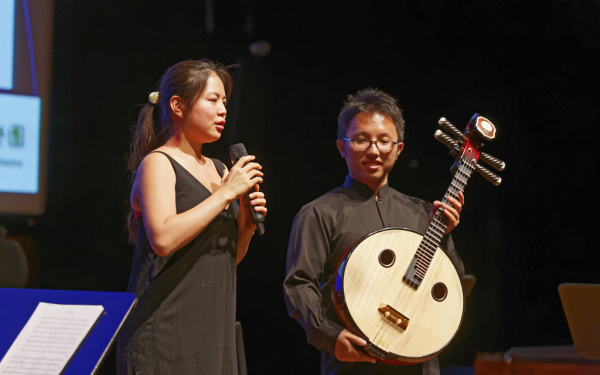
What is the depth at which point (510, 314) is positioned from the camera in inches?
131

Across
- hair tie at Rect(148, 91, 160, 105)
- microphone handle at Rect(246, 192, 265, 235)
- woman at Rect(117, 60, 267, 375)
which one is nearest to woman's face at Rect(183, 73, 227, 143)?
woman at Rect(117, 60, 267, 375)

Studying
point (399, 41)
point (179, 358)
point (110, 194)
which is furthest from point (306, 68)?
point (179, 358)

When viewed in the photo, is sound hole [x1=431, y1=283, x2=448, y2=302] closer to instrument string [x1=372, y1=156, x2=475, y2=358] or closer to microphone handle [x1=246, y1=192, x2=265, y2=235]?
instrument string [x1=372, y1=156, x2=475, y2=358]

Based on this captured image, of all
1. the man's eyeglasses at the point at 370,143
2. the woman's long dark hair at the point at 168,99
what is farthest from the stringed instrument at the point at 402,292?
the woman's long dark hair at the point at 168,99

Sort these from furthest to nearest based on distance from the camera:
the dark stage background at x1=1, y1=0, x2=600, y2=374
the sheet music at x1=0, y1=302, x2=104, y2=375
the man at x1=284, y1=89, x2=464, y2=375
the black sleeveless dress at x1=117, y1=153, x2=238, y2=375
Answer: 1. the dark stage background at x1=1, y1=0, x2=600, y2=374
2. the man at x1=284, y1=89, x2=464, y2=375
3. the black sleeveless dress at x1=117, y1=153, x2=238, y2=375
4. the sheet music at x1=0, y1=302, x2=104, y2=375

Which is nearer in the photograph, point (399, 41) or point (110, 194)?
point (110, 194)

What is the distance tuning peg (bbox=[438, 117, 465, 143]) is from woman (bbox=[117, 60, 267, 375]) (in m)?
0.70

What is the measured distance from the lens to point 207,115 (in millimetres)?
1974

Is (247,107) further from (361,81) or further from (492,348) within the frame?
(492,348)

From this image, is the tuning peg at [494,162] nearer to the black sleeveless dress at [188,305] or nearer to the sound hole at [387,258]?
the sound hole at [387,258]

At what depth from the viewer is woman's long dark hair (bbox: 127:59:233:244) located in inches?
78.2

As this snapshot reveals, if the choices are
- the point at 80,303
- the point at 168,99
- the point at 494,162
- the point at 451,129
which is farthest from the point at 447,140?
the point at 80,303

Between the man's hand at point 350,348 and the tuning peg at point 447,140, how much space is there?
2.42 feet

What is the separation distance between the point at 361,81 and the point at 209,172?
146 cm
